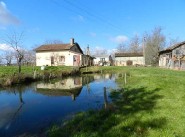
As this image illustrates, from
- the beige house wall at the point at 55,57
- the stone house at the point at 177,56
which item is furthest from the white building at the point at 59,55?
the stone house at the point at 177,56

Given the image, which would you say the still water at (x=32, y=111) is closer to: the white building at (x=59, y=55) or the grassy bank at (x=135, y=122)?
the grassy bank at (x=135, y=122)

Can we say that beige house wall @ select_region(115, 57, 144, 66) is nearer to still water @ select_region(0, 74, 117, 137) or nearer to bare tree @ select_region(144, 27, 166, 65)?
bare tree @ select_region(144, 27, 166, 65)

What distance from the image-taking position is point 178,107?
1226 centimetres

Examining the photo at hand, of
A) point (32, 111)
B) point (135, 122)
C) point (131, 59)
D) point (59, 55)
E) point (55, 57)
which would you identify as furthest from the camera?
point (131, 59)

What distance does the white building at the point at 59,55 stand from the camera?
54681mm

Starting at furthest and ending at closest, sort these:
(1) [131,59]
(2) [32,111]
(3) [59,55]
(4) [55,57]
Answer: (1) [131,59], (4) [55,57], (3) [59,55], (2) [32,111]

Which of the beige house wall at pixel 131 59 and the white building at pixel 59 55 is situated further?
the beige house wall at pixel 131 59

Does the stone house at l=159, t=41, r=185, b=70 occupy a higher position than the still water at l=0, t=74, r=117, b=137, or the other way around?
the stone house at l=159, t=41, r=185, b=70

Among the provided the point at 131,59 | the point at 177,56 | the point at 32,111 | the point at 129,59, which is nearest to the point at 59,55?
the point at 177,56

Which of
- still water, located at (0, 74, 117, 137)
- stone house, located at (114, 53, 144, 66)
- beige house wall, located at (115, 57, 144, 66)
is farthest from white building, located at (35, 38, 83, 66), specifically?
still water, located at (0, 74, 117, 137)

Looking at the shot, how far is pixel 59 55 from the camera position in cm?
5534

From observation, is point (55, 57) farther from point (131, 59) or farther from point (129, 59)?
point (131, 59)

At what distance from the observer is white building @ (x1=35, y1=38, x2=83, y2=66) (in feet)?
179

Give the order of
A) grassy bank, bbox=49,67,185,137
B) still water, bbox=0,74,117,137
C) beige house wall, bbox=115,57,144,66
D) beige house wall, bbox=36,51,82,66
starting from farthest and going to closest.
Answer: beige house wall, bbox=115,57,144,66
beige house wall, bbox=36,51,82,66
still water, bbox=0,74,117,137
grassy bank, bbox=49,67,185,137
